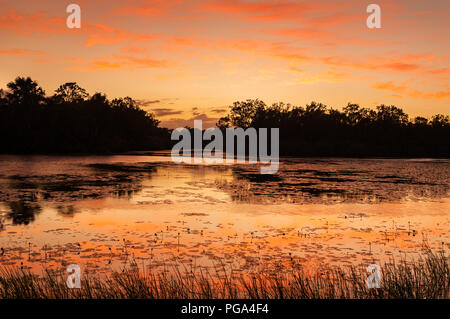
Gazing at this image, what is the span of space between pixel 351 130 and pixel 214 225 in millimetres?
86485

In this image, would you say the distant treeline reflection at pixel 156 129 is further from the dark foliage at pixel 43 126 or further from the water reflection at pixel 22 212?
the water reflection at pixel 22 212

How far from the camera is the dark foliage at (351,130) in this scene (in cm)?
7375

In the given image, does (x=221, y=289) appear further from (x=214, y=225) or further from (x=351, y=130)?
(x=351, y=130)

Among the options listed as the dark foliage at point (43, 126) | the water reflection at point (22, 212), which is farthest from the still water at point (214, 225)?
the dark foliage at point (43, 126)

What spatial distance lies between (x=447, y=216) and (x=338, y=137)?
7655 centimetres

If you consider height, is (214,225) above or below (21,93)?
below

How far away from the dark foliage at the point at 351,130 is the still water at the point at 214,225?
164ft

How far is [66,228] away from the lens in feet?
41.7

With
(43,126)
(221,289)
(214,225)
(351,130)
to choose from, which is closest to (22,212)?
(214,225)

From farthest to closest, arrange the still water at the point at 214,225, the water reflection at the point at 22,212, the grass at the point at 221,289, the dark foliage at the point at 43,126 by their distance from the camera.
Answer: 1. the dark foliage at the point at 43,126
2. the water reflection at the point at 22,212
3. the still water at the point at 214,225
4. the grass at the point at 221,289

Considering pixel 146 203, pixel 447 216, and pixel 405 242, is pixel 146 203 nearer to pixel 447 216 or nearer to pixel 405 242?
pixel 405 242

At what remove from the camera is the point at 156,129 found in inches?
4843

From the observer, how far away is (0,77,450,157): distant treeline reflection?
230 feet
